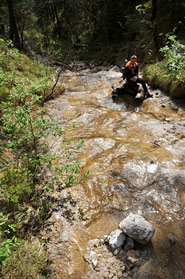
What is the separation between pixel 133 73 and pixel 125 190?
6246mm

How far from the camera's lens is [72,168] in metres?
3.32

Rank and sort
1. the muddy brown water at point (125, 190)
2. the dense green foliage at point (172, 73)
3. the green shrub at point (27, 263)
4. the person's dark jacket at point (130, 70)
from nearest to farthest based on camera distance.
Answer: the green shrub at point (27, 263) → the muddy brown water at point (125, 190) → the dense green foliage at point (172, 73) → the person's dark jacket at point (130, 70)

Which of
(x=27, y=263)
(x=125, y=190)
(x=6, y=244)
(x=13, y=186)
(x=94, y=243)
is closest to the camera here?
(x=6, y=244)

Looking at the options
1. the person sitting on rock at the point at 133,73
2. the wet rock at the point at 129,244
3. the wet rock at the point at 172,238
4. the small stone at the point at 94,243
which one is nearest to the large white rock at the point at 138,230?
the wet rock at the point at 129,244

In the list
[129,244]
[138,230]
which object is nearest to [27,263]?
[129,244]

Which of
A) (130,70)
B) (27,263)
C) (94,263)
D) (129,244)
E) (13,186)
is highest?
(130,70)

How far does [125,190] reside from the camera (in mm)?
3410

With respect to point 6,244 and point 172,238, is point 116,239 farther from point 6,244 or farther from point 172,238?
point 6,244

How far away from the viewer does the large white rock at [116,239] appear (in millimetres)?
2439

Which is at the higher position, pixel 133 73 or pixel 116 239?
pixel 133 73

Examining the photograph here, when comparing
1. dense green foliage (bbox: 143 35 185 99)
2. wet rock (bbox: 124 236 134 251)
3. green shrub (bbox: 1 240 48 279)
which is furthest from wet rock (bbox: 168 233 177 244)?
dense green foliage (bbox: 143 35 185 99)

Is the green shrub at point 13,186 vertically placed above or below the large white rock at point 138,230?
above

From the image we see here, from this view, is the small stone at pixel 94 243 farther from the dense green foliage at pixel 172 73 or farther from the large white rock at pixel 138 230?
the dense green foliage at pixel 172 73

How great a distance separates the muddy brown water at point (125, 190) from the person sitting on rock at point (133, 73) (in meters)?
1.78
